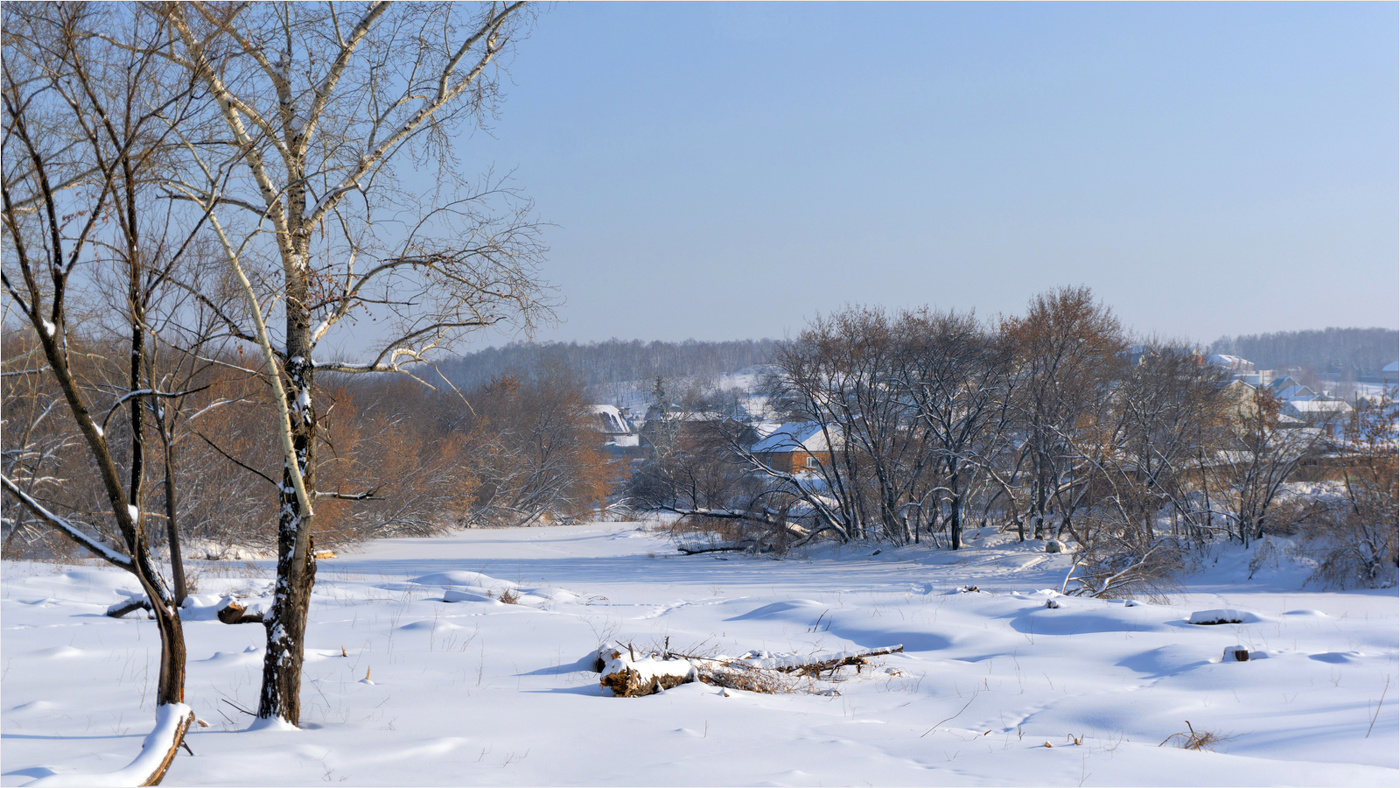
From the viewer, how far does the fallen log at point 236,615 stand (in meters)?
9.76

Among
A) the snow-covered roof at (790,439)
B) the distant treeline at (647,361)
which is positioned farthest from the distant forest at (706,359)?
the snow-covered roof at (790,439)

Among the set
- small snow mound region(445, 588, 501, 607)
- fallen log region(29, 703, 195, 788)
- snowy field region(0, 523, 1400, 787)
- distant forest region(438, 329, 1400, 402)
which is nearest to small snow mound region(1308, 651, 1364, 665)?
snowy field region(0, 523, 1400, 787)

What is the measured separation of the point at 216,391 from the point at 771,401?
52.0 ft

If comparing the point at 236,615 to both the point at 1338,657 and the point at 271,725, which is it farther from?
the point at 1338,657

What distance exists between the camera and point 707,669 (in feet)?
23.6

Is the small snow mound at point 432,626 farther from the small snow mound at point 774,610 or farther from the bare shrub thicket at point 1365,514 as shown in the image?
the bare shrub thicket at point 1365,514

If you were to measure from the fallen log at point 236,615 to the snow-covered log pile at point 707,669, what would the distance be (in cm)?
467

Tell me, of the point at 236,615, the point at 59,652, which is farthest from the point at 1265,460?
the point at 59,652

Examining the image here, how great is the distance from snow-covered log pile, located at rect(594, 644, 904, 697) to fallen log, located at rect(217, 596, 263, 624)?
4.67 meters

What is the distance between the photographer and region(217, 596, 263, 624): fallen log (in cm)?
976

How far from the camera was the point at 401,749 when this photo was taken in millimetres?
4602

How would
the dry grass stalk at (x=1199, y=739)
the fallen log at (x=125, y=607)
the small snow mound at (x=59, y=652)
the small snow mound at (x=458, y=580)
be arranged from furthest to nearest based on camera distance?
the small snow mound at (x=458, y=580) < the fallen log at (x=125, y=607) < the small snow mound at (x=59, y=652) < the dry grass stalk at (x=1199, y=739)

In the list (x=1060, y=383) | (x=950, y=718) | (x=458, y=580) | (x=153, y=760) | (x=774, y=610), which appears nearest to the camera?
(x=153, y=760)

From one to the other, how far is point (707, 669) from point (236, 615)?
5.87 meters
